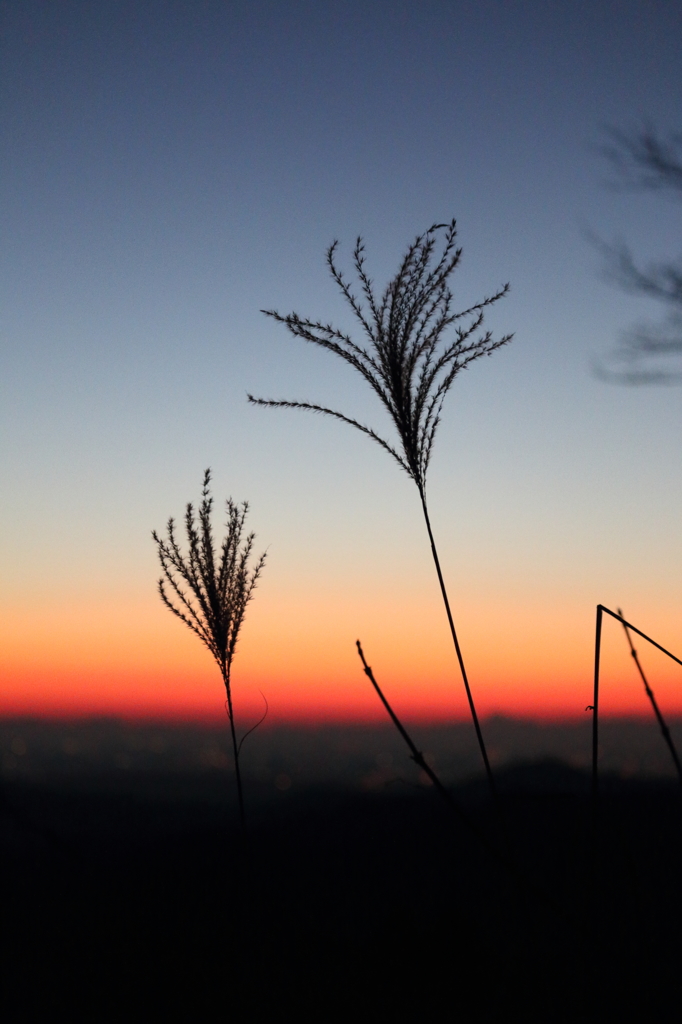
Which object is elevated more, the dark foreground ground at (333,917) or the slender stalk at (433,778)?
the slender stalk at (433,778)

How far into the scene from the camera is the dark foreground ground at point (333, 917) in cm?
224

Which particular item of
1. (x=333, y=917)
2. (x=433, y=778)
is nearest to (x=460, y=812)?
(x=433, y=778)

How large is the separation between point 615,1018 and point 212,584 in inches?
94.3

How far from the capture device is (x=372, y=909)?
11.3ft

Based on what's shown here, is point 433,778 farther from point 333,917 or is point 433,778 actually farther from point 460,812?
point 333,917

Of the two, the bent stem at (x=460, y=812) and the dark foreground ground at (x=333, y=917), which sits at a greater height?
the bent stem at (x=460, y=812)

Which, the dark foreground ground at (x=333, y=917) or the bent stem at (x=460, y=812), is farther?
the dark foreground ground at (x=333, y=917)

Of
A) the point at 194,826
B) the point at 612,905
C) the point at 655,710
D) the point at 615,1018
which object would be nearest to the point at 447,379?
the point at 655,710

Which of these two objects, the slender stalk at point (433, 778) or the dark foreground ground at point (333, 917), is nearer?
the slender stalk at point (433, 778)

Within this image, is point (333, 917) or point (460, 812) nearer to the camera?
point (460, 812)

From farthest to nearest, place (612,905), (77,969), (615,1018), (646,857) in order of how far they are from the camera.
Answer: (646,857) < (612,905) < (77,969) < (615,1018)

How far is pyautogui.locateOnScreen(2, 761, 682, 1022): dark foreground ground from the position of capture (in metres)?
2.24

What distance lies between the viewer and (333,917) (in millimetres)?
3410

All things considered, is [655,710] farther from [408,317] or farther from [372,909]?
[372,909]
